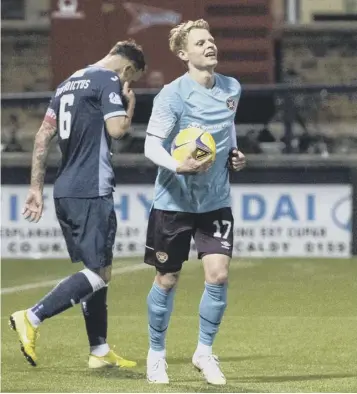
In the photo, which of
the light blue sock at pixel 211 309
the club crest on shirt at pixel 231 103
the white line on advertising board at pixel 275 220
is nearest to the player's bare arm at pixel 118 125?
the club crest on shirt at pixel 231 103

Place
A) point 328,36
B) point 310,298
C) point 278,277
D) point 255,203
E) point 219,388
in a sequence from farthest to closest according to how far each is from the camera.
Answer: point 328,36
point 255,203
point 278,277
point 310,298
point 219,388

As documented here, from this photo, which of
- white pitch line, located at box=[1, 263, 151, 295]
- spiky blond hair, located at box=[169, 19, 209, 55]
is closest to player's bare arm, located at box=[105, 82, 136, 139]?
spiky blond hair, located at box=[169, 19, 209, 55]

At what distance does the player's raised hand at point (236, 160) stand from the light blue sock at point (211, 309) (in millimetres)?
670

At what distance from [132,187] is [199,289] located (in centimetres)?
249

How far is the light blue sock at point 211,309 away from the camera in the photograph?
8.11m

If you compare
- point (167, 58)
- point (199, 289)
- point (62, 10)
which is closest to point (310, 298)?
point (199, 289)

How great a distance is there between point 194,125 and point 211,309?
1.04 m

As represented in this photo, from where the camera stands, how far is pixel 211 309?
8.12m

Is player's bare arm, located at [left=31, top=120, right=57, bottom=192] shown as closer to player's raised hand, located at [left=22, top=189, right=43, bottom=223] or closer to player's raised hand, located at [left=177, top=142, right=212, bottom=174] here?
player's raised hand, located at [left=22, top=189, right=43, bottom=223]

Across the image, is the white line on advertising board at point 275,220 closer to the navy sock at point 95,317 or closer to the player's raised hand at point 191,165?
the navy sock at point 95,317

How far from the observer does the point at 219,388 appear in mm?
7840

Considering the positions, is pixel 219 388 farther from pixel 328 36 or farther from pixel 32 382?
pixel 328 36

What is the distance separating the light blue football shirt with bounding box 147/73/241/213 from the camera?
26.3 feet

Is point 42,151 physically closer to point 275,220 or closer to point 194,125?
point 194,125
